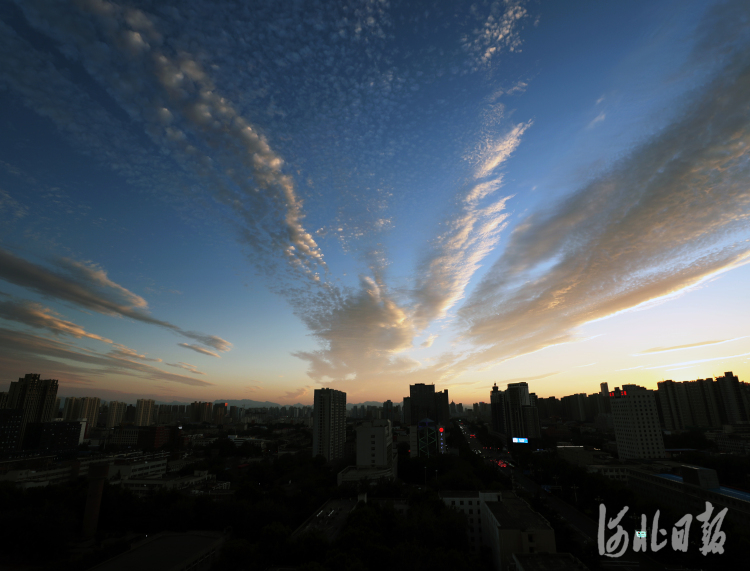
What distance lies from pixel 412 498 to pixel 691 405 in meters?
82.4

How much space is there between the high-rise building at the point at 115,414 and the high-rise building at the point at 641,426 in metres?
128

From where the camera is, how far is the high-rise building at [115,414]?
109188 mm

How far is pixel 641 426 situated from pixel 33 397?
97704 millimetres

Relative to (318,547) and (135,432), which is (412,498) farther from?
(135,432)

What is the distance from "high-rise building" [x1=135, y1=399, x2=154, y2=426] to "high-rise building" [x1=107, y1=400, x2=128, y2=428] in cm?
728

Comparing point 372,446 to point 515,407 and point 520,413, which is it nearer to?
point 520,413

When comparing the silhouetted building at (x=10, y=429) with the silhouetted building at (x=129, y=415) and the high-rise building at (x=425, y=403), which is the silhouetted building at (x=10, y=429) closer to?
the silhouetted building at (x=129, y=415)

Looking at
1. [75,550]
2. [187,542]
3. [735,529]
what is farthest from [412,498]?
[75,550]

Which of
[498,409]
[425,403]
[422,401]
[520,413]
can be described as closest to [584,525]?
[520,413]

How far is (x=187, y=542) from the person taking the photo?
21031 millimetres

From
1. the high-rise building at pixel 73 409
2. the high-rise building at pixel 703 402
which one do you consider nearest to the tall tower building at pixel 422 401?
the high-rise building at pixel 703 402

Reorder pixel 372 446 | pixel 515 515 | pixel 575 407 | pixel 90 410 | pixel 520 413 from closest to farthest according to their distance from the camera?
1. pixel 515 515
2. pixel 372 446
3. pixel 520 413
4. pixel 90 410
5. pixel 575 407

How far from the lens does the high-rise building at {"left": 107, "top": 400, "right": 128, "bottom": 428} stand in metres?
109

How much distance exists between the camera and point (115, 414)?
11025 centimetres
